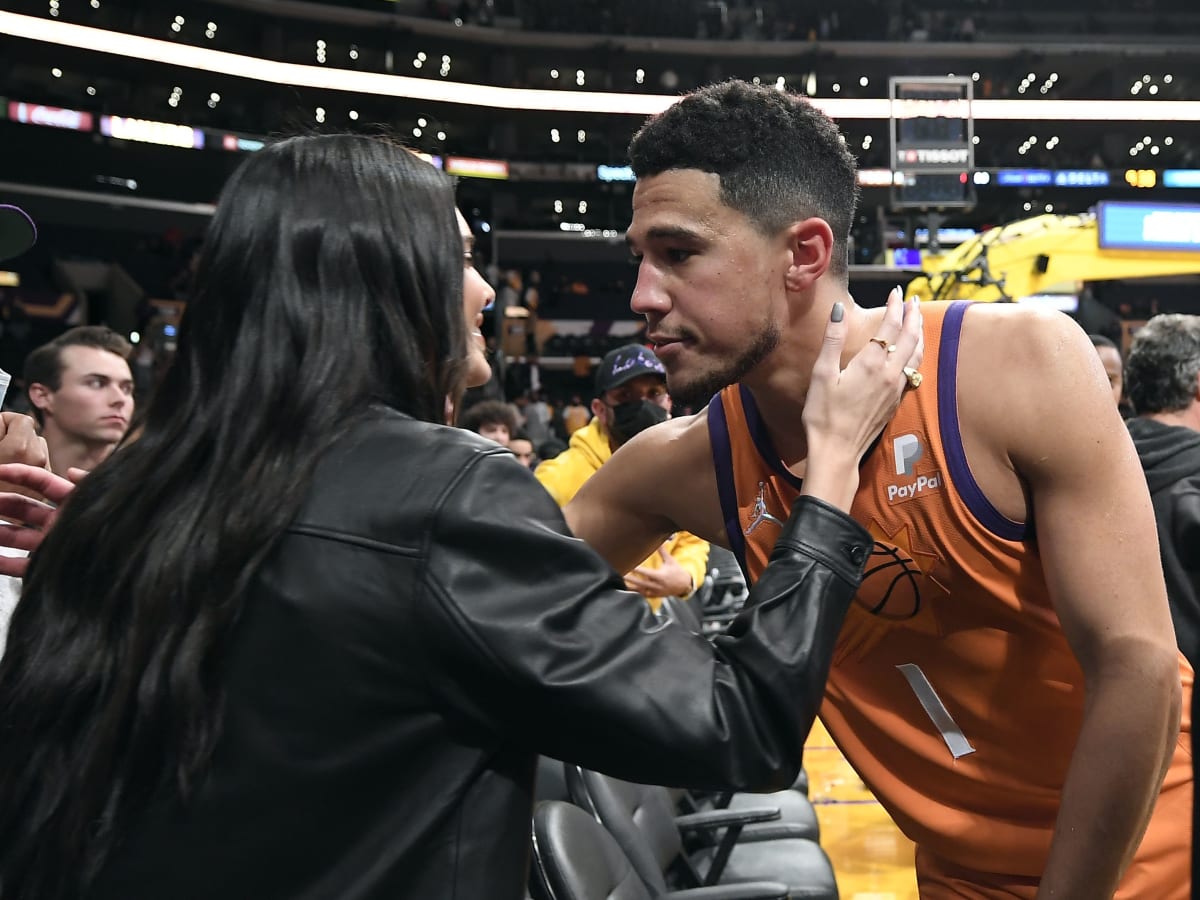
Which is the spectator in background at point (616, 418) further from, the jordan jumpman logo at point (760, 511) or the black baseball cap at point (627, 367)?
the jordan jumpman logo at point (760, 511)

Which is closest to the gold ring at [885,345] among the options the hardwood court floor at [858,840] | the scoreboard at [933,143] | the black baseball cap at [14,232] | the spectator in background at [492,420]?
the black baseball cap at [14,232]

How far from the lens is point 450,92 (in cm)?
2722

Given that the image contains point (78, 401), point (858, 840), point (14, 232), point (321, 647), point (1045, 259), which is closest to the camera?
point (321, 647)

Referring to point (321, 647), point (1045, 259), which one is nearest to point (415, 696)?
point (321, 647)

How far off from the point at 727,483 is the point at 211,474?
943mm

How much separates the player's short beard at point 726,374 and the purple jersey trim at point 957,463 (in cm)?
27

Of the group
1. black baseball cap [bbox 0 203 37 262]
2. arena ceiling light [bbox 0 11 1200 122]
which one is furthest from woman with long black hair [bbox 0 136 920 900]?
arena ceiling light [bbox 0 11 1200 122]

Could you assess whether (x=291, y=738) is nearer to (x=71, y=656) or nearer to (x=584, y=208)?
(x=71, y=656)

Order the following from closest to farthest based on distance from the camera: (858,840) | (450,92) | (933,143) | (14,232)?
(14,232)
(858,840)
(933,143)
(450,92)

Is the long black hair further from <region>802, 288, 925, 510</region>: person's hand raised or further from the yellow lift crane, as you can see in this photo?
the yellow lift crane

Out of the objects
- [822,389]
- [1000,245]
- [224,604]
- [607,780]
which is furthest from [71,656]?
[1000,245]

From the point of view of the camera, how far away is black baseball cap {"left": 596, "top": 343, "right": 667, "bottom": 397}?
191 inches

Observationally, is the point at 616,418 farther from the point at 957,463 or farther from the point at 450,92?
the point at 450,92

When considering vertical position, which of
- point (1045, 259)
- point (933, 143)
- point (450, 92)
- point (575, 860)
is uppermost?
point (450, 92)
